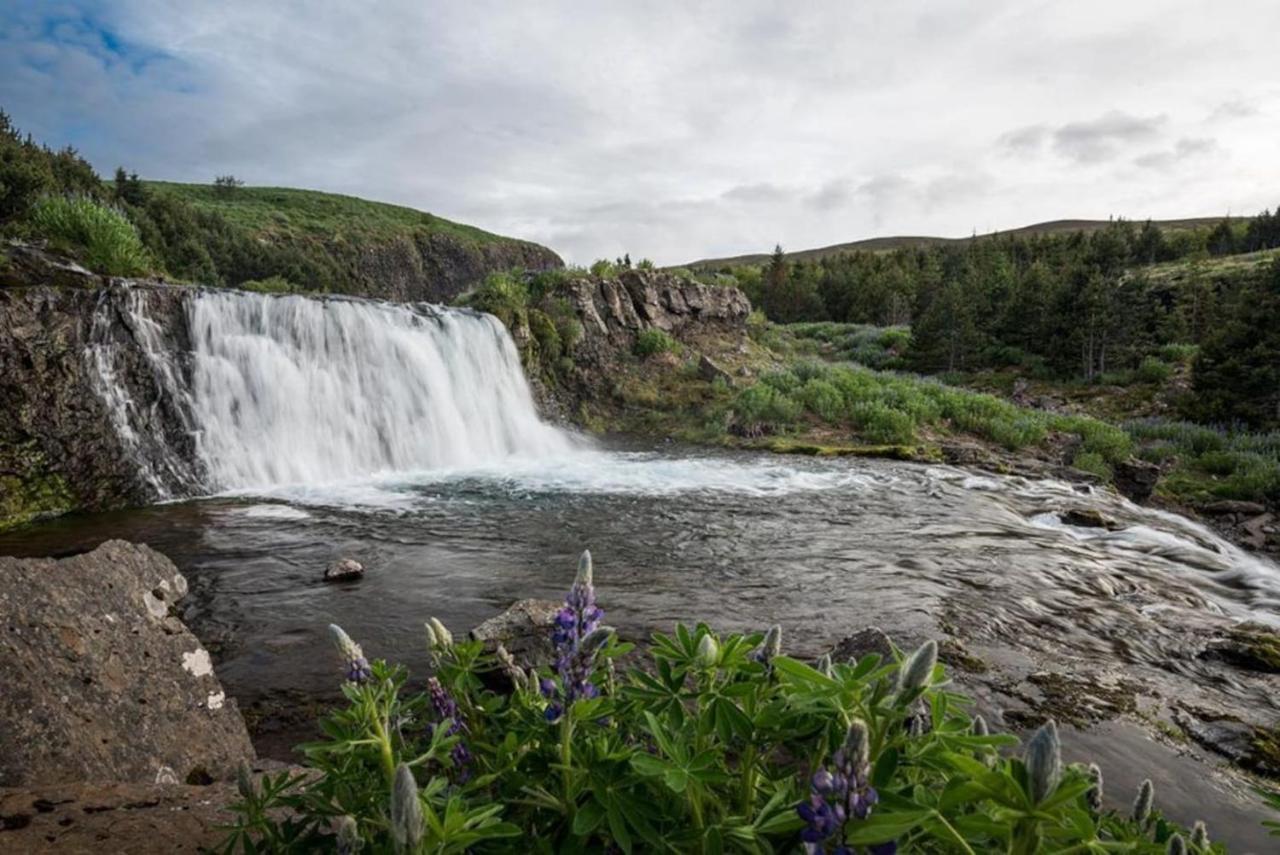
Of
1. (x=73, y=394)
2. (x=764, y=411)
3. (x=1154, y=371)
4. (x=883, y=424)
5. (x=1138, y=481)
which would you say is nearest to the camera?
(x=73, y=394)

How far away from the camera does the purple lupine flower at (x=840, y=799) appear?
1.11 m

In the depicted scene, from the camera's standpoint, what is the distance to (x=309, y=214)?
64062mm

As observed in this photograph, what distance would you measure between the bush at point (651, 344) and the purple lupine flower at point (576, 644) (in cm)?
1997

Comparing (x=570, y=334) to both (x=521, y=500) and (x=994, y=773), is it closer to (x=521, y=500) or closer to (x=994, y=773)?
(x=521, y=500)

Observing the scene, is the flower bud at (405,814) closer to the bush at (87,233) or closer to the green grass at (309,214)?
the bush at (87,233)

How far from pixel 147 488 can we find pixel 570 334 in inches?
487

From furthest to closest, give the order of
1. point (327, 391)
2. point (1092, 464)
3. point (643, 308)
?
point (643, 308), point (1092, 464), point (327, 391)

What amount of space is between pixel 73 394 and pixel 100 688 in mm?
8793

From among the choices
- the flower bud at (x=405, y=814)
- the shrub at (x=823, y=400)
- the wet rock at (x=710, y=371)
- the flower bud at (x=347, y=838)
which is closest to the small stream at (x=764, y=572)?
the flower bud at (x=347, y=838)

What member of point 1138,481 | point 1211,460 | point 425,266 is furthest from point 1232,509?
point 425,266

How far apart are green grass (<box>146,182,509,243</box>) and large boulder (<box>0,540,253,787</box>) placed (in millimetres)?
56167

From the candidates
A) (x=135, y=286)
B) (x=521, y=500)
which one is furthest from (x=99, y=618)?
(x=135, y=286)

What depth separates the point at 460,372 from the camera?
1588 centimetres

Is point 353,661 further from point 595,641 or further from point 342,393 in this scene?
point 342,393
